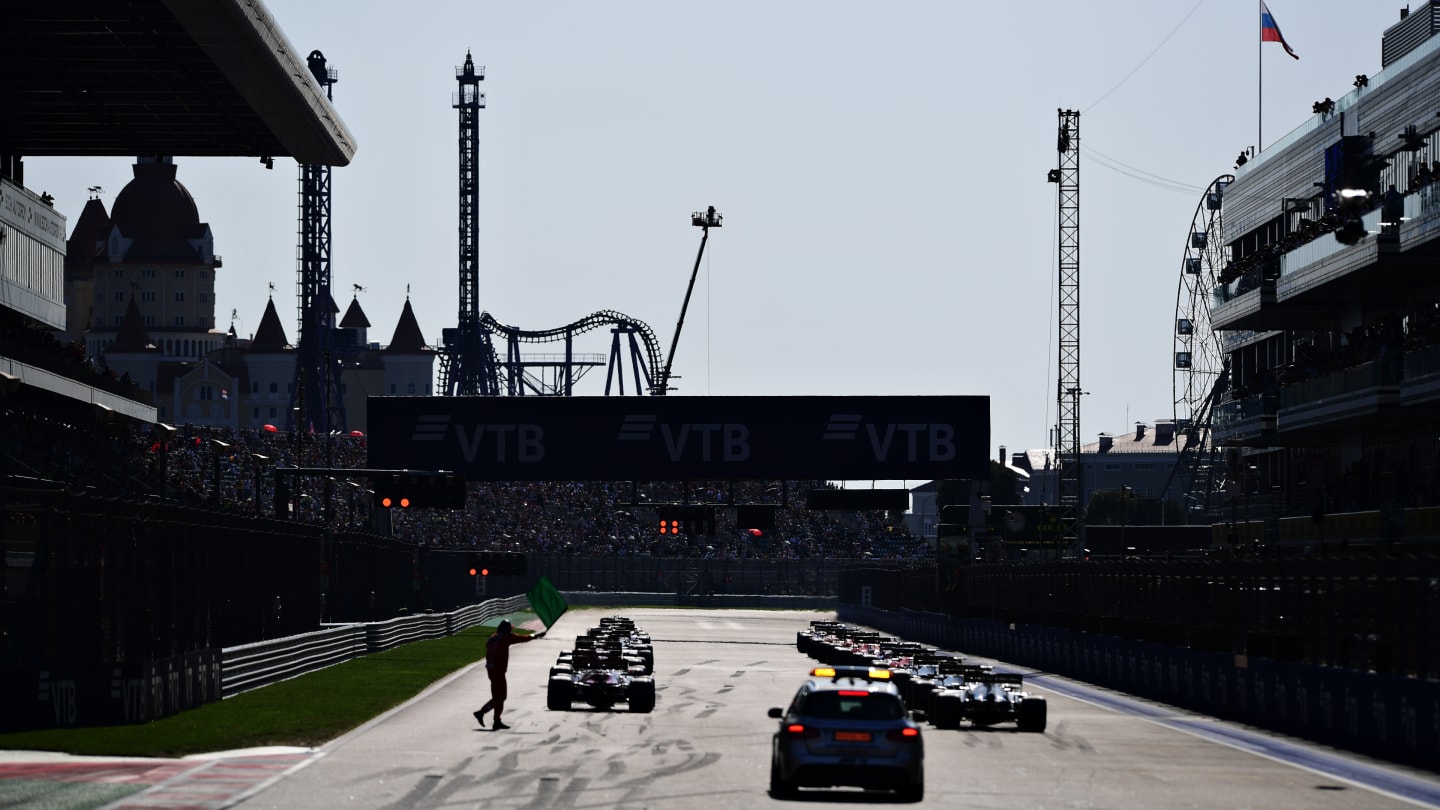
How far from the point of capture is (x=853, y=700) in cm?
2159

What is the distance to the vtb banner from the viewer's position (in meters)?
74.3

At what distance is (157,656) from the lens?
107 feet

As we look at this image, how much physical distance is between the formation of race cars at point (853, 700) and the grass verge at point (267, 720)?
3712 millimetres

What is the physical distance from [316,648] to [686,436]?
27293 mm

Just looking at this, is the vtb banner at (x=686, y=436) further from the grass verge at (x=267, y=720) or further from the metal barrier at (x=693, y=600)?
the metal barrier at (x=693, y=600)

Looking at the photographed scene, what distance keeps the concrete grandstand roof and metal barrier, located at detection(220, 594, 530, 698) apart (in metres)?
12.2

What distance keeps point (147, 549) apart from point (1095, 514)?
173999 millimetres

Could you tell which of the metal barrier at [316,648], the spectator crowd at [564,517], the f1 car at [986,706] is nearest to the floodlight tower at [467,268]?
the spectator crowd at [564,517]

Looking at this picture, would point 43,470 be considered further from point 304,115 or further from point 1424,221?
point 1424,221

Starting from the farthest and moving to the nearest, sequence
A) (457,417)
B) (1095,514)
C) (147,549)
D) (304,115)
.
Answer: (1095,514), (457,417), (304,115), (147,549)

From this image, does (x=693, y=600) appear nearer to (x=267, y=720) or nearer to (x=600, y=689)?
(x=600, y=689)

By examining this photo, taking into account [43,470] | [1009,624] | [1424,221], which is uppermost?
[1424,221]

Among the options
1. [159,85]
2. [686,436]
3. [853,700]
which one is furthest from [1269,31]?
[853,700]

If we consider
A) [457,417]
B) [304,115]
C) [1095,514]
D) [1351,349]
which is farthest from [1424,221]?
[1095,514]
